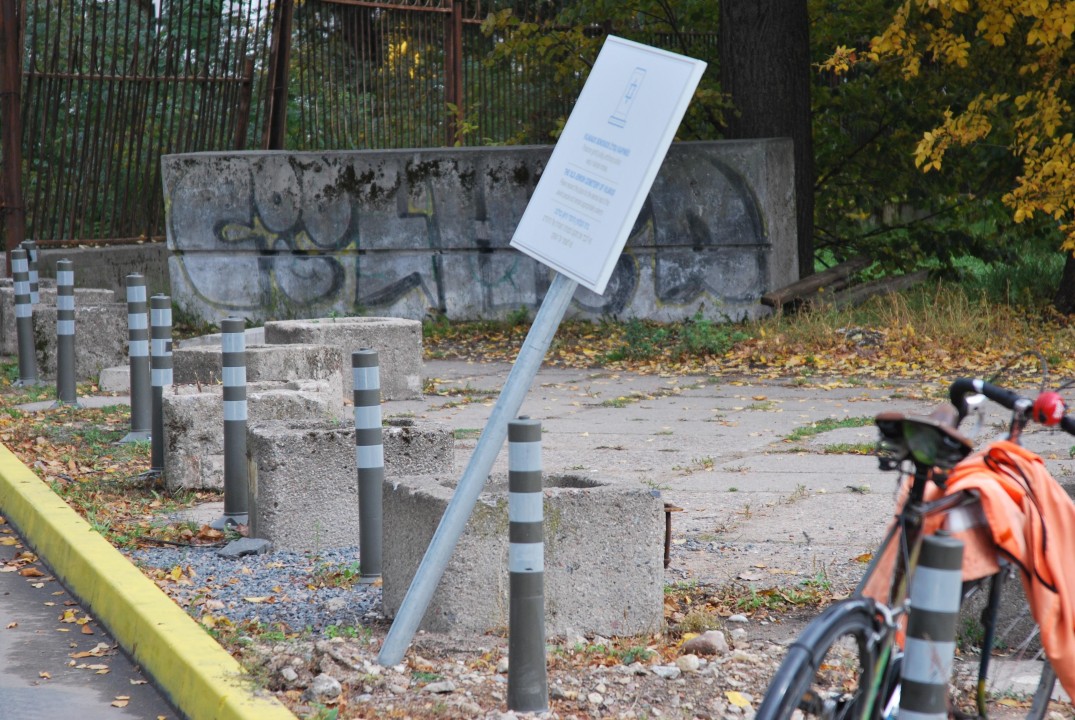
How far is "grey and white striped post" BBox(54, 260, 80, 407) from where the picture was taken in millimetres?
10281

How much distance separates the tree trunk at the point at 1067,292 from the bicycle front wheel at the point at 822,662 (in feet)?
38.2

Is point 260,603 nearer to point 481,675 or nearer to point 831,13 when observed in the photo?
point 481,675

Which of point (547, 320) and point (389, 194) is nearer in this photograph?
point (547, 320)

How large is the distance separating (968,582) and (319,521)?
12.0 ft

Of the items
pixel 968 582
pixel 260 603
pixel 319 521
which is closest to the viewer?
pixel 968 582

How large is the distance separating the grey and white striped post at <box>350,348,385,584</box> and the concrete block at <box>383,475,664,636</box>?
2.23 ft

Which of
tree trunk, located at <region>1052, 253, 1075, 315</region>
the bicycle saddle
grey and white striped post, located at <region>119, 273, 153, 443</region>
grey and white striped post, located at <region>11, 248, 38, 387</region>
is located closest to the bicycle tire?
the bicycle saddle

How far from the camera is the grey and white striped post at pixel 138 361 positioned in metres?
8.70

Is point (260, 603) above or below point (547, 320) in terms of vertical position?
below

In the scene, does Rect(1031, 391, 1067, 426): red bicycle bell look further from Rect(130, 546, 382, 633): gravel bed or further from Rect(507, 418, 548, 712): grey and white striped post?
Rect(130, 546, 382, 633): gravel bed

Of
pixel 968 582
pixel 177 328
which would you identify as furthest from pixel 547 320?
pixel 177 328

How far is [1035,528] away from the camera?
2.96 metres

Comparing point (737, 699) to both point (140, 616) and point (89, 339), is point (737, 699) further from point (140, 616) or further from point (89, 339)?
point (89, 339)

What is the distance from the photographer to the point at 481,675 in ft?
13.9
